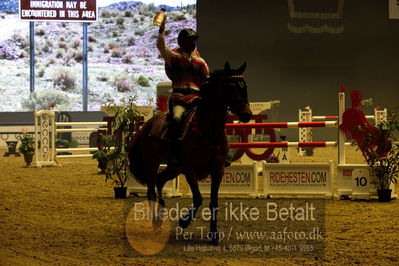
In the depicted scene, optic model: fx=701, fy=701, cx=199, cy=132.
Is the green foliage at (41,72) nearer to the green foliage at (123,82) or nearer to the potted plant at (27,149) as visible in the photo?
the green foliage at (123,82)

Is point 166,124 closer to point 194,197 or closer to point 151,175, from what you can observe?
point 151,175

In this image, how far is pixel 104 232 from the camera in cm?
659

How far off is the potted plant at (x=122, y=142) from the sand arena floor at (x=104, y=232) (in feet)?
0.93

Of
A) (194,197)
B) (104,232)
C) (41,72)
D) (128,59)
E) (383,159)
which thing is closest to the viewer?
(194,197)

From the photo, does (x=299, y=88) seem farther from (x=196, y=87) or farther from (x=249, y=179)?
(x=196, y=87)

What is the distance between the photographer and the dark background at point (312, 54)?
24.2 metres

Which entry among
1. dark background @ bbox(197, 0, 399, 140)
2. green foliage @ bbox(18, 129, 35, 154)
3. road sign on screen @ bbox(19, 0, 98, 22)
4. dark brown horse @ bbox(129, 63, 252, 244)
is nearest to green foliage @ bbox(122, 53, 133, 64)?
road sign on screen @ bbox(19, 0, 98, 22)

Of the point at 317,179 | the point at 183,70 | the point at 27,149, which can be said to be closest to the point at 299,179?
the point at 317,179

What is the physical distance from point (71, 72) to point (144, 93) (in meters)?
3.45

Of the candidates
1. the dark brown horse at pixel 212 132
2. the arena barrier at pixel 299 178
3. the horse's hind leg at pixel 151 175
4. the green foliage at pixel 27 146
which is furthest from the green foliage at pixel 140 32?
the dark brown horse at pixel 212 132

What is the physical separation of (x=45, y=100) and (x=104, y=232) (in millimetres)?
20210

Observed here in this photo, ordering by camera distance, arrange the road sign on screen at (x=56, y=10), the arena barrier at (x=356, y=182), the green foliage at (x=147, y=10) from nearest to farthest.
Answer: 1. the arena barrier at (x=356, y=182)
2. the road sign on screen at (x=56, y=10)
3. the green foliage at (x=147, y=10)

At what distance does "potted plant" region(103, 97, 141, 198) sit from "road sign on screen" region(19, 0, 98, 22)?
48.6 ft

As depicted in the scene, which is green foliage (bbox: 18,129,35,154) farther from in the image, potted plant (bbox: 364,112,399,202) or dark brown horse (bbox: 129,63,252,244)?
dark brown horse (bbox: 129,63,252,244)
